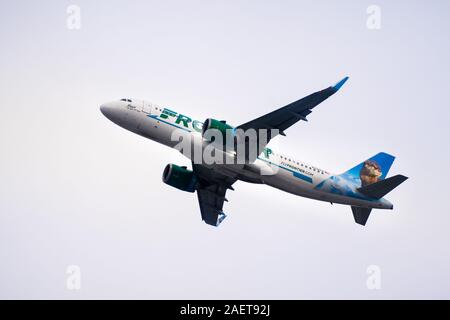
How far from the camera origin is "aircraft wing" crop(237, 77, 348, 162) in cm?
4784

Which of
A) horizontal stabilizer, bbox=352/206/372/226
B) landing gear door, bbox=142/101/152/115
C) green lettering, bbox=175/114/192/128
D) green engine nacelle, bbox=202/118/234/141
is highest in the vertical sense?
landing gear door, bbox=142/101/152/115

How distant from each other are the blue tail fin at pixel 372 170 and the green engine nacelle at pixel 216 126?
12086 mm

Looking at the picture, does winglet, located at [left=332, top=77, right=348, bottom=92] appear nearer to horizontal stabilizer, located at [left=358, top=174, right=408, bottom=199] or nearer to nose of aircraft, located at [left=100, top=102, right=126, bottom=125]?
horizontal stabilizer, located at [left=358, top=174, right=408, bottom=199]

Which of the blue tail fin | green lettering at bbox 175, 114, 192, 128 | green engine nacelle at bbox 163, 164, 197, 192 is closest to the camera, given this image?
green lettering at bbox 175, 114, 192, 128

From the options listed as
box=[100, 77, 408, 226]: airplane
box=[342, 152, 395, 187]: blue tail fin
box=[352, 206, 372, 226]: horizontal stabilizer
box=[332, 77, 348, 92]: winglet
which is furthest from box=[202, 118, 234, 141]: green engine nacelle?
box=[352, 206, 372, 226]: horizontal stabilizer

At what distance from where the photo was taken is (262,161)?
A: 53406mm

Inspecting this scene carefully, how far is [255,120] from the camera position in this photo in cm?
5134

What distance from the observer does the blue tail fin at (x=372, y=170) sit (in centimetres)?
5700

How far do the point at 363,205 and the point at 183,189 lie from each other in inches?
606

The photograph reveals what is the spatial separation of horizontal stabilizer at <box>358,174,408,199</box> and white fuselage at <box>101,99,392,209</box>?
10.8 ft

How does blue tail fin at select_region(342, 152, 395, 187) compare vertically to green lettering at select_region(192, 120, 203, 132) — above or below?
below

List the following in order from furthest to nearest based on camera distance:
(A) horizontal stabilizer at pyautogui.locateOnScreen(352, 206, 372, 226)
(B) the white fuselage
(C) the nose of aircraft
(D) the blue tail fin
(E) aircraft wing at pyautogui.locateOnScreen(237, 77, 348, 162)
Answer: (D) the blue tail fin
(A) horizontal stabilizer at pyautogui.locateOnScreen(352, 206, 372, 226)
(C) the nose of aircraft
(B) the white fuselage
(E) aircraft wing at pyautogui.locateOnScreen(237, 77, 348, 162)

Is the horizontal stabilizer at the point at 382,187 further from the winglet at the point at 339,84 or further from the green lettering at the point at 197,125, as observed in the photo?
the green lettering at the point at 197,125

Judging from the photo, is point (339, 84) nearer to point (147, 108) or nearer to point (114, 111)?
point (147, 108)
